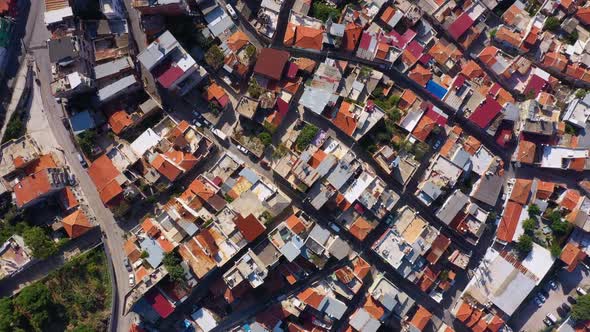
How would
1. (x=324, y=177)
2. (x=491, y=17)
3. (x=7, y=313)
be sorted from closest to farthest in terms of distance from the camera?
1. (x=7, y=313)
2. (x=324, y=177)
3. (x=491, y=17)

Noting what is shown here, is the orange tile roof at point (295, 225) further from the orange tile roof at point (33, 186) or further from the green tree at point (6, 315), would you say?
the green tree at point (6, 315)

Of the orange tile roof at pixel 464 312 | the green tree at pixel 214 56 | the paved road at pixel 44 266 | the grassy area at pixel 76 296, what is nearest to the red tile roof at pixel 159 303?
the grassy area at pixel 76 296

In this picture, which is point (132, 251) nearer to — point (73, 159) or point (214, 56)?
point (73, 159)

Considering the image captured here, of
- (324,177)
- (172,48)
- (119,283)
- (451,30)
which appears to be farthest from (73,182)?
(451,30)

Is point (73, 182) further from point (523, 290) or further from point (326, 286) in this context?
point (523, 290)

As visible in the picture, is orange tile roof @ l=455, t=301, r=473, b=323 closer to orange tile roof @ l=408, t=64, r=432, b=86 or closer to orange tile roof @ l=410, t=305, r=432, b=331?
orange tile roof @ l=410, t=305, r=432, b=331

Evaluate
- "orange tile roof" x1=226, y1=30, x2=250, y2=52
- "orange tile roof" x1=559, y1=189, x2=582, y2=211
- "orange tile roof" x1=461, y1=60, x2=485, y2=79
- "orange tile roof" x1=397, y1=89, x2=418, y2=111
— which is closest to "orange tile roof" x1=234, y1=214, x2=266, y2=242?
"orange tile roof" x1=226, y1=30, x2=250, y2=52
